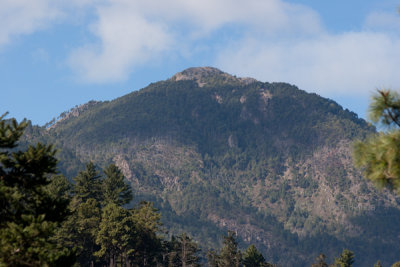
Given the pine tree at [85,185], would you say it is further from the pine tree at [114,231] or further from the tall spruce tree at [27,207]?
the tall spruce tree at [27,207]

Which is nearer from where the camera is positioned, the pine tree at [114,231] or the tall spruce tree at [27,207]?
the tall spruce tree at [27,207]

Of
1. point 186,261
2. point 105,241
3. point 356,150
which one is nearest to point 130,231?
point 105,241

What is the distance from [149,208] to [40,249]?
9860cm

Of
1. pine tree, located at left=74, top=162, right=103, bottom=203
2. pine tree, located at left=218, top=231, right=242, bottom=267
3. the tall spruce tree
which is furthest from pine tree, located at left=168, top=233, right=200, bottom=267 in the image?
the tall spruce tree

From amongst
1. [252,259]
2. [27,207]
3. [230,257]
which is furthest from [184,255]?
[27,207]

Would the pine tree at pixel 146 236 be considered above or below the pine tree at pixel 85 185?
below

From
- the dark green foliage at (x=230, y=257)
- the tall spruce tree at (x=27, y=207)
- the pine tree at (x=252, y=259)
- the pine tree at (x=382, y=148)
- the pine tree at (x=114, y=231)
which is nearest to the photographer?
the pine tree at (x=382, y=148)

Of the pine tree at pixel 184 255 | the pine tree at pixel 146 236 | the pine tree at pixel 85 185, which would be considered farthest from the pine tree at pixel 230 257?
the pine tree at pixel 85 185

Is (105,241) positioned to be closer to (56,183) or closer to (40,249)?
(56,183)

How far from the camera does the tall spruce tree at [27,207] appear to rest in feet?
104

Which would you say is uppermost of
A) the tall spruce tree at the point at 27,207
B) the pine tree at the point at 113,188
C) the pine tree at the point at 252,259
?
the pine tree at the point at 113,188

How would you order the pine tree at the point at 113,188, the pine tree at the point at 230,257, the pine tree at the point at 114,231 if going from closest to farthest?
the pine tree at the point at 114,231, the pine tree at the point at 113,188, the pine tree at the point at 230,257

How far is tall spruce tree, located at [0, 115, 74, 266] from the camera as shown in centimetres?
3159

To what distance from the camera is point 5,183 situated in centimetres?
3406
